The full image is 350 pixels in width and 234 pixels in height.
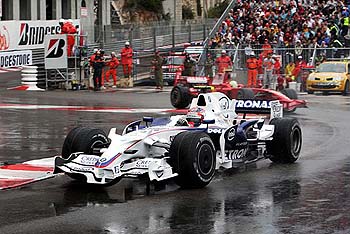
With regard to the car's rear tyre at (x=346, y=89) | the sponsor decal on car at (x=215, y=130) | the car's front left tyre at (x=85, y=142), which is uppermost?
Answer: the sponsor decal on car at (x=215, y=130)

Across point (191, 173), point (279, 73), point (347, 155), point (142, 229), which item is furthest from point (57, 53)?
point (142, 229)

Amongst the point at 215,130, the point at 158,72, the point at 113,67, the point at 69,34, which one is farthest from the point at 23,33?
the point at 215,130

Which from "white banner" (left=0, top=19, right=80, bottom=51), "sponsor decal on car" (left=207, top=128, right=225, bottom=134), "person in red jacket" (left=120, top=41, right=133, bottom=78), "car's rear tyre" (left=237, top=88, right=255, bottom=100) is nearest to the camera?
"sponsor decal on car" (left=207, top=128, right=225, bottom=134)

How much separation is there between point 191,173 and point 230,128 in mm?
1733

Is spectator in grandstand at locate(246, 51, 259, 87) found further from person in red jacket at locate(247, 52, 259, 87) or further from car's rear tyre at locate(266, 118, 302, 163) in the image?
car's rear tyre at locate(266, 118, 302, 163)

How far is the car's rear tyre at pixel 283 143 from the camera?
1259 cm

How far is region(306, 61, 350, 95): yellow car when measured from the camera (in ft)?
96.6

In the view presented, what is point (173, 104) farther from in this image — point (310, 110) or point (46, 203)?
point (46, 203)

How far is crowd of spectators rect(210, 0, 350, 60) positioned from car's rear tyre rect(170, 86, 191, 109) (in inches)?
475

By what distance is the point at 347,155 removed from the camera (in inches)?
541

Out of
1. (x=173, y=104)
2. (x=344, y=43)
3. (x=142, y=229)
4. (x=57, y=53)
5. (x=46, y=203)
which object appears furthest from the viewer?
(x=344, y=43)

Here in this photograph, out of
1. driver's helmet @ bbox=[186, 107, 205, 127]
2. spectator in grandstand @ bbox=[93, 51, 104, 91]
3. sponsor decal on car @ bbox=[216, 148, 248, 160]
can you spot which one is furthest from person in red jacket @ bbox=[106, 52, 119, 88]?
sponsor decal on car @ bbox=[216, 148, 248, 160]

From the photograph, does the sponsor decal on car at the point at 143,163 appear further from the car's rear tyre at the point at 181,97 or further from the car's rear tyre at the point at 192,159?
the car's rear tyre at the point at 181,97

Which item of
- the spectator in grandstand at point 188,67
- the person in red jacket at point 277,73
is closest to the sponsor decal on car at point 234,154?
the person in red jacket at point 277,73
